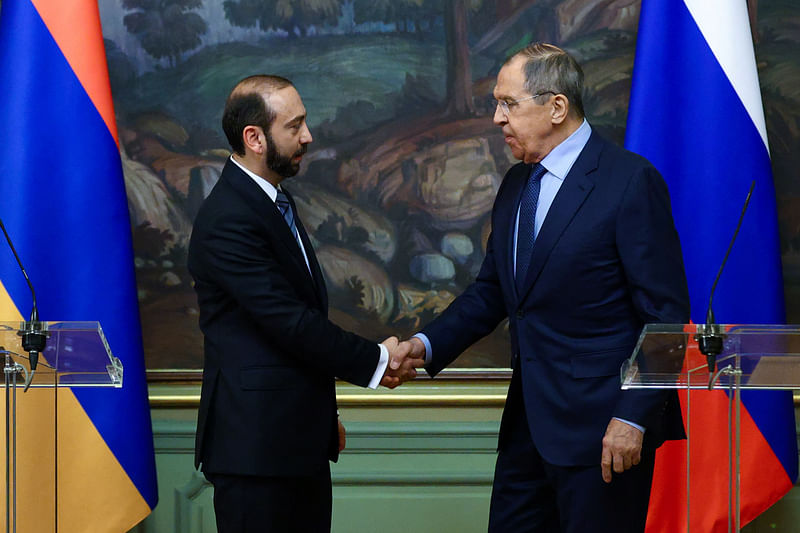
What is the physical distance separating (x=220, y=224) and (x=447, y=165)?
131 centimetres

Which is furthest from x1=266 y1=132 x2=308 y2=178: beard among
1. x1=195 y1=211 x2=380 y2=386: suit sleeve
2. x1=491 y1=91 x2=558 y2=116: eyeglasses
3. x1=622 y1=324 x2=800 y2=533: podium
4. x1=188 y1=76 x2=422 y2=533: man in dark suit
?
x1=622 y1=324 x2=800 y2=533: podium

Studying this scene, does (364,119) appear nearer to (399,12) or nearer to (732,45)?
(399,12)

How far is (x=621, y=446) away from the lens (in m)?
2.38

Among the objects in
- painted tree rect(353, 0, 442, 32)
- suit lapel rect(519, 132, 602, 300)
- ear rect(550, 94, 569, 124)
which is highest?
painted tree rect(353, 0, 442, 32)

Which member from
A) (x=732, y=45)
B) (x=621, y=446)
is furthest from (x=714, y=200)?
(x=621, y=446)

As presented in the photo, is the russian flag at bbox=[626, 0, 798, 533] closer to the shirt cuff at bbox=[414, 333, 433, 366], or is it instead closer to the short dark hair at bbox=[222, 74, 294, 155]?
the shirt cuff at bbox=[414, 333, 433, 366]

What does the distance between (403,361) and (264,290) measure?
2.02 ft

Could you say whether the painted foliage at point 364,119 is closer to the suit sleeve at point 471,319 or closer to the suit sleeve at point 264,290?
the suit sleeve at point 471,319

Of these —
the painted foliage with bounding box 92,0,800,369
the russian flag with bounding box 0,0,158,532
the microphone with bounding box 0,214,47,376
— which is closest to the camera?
the microphone with bounding box 0,214,47,376

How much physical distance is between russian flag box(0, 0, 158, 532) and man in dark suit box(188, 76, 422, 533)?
2.18 feet

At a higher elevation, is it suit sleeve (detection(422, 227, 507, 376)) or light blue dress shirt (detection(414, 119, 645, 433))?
light blue dress shirt (detection(414, 119, 645, 433))

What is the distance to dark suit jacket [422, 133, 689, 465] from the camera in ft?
7.99

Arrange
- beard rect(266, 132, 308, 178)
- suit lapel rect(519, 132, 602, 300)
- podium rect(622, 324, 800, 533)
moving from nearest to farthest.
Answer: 1. podium rect(622, 324, 800, 533)
2. suit lapel rect(519, 132, 602, 300)
3. beard rect(266, 132, 308, 178)

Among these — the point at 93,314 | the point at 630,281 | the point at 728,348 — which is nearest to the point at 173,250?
the point at 93,314
